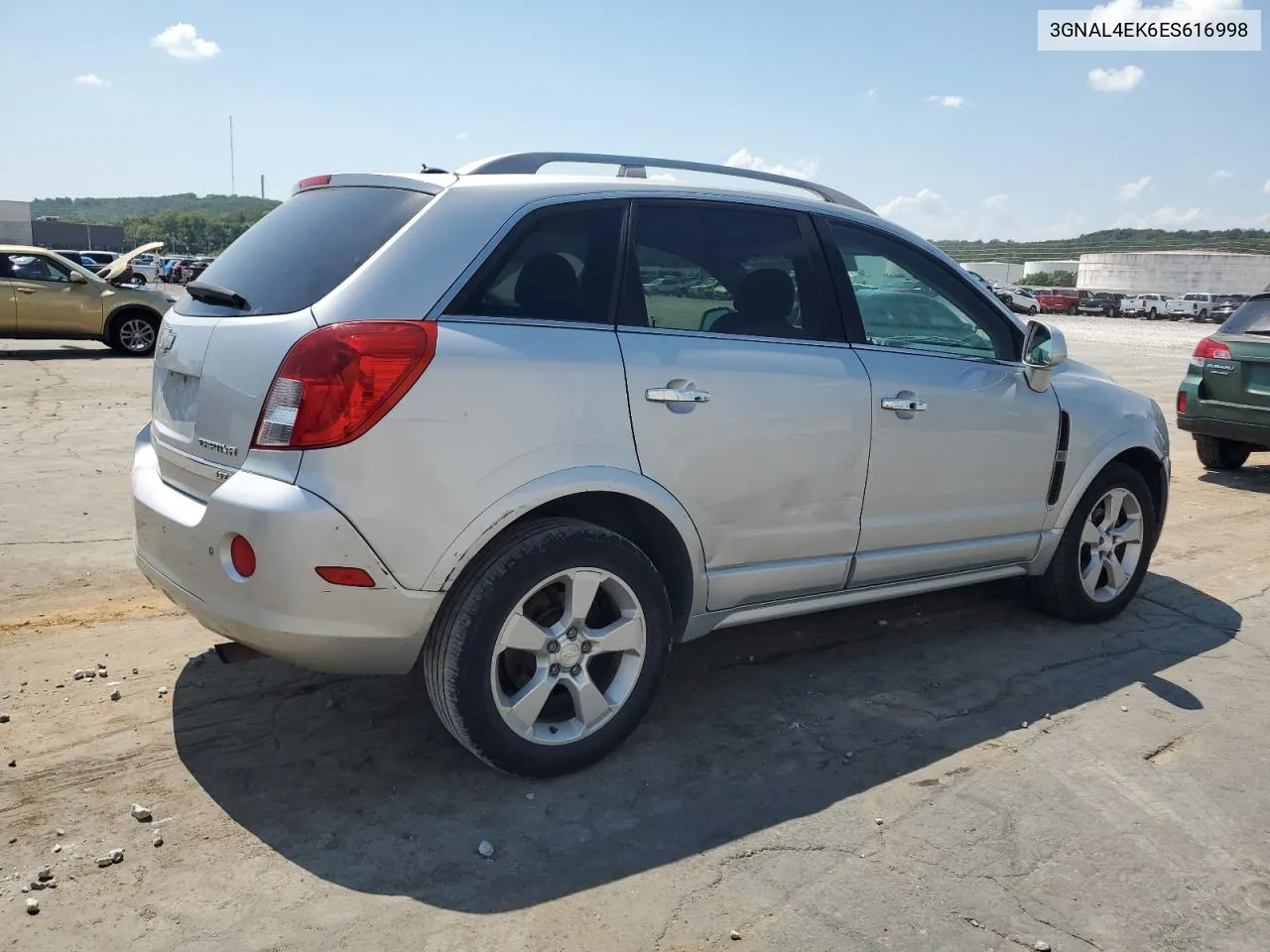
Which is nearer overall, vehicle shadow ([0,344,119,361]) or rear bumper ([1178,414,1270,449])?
rear bumper ([1178,414,1270,449])

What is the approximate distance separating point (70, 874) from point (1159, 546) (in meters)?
6.28

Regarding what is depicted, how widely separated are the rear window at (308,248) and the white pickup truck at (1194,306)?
5738 cm

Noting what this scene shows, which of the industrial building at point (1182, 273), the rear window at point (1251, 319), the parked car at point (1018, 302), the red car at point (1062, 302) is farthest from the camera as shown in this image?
the industrial building at point (1182, 273)

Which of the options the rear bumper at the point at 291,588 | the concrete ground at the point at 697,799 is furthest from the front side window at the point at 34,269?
the rear bumper at the point at 291,588

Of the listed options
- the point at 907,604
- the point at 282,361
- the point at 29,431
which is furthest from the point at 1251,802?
the point at 29,431

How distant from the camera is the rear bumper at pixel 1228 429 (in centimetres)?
850

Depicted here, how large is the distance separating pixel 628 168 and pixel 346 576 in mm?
1815

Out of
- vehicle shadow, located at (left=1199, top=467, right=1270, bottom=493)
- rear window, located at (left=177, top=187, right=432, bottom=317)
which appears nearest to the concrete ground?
rear window, located at (left=177, top=187, right=432, bottom=317)

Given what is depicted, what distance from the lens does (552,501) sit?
327 cm

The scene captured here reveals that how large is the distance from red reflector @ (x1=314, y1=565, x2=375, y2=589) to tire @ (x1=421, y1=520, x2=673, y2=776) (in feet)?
0.92

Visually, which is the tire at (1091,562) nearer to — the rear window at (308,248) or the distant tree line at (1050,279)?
the rear window at (308,248)

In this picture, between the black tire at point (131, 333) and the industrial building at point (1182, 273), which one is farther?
the industrial building at point (1182, 273)

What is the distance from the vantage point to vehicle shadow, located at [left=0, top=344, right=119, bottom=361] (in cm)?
1610

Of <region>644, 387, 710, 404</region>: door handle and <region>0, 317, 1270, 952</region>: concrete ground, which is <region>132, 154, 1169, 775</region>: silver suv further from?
<region>0, 317, 1270, 952</region>: concrete ground
